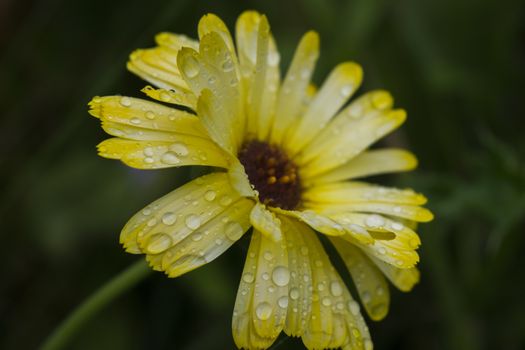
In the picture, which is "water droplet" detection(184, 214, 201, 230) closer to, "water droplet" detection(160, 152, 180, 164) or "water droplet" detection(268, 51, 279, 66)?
"water droplet" detection(160, 152, 180, 164)

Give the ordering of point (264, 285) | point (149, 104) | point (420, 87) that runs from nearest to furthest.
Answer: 1. point (264, 285)
2. point (149, 104)
3. point (420, 87)

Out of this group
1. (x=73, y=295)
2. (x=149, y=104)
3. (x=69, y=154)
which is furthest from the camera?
(x=69, y=154)

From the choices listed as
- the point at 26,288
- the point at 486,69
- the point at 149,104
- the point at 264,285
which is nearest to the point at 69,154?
the point at 26,288

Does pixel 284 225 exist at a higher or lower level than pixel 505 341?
higher

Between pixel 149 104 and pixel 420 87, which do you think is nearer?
pixel 149 104

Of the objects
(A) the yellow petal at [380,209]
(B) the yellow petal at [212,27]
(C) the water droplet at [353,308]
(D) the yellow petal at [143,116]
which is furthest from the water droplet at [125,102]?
(C) the water droplet at [353,308]

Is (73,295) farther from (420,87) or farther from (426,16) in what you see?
(426,16)

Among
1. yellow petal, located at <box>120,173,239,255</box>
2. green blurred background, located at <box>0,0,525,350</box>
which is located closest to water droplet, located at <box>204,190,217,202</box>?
yellow petal, located at <box>120,173,239,255</box>

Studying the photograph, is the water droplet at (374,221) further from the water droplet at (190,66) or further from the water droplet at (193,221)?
the water droplet at (190,66)

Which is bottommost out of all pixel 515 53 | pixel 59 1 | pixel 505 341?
pixel 505 341
